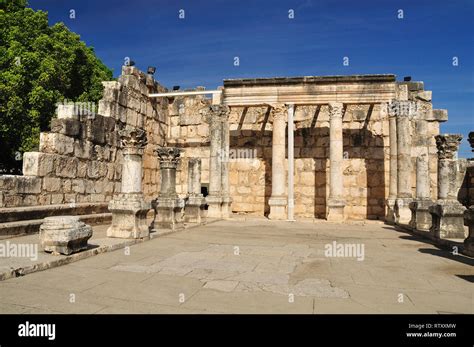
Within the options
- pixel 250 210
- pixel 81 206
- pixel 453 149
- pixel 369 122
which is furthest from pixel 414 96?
pixel 81 206

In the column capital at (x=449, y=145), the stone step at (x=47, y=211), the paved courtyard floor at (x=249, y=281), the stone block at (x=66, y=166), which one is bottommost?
the paved courtyard floor at (x=249, y=281)

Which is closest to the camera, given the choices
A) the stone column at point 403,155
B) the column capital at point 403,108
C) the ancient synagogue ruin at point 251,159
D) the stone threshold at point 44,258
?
the stone threshold at point 44,258

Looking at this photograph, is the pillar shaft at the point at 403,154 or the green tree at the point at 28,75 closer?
the pillar shaft at the point at 403,154

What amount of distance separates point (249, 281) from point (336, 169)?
1161 centimetres

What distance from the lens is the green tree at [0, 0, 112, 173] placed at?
17.5 metres

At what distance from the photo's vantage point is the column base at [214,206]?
16812 millimetres

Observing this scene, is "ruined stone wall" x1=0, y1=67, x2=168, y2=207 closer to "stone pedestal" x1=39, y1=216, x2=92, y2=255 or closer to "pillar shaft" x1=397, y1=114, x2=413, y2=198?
"stone pedestal" x1=39, y1=216, x2=92, y2=255

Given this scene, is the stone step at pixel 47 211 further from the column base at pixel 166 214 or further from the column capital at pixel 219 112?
the column capital at pixel 219 112

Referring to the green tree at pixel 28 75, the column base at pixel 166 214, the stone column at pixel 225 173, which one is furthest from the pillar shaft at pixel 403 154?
the green tree at pixel 28 75

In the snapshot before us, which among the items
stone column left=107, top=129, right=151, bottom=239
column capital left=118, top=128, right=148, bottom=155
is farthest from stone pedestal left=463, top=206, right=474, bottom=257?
column capital left=118, top=128, right=148, bottom=155

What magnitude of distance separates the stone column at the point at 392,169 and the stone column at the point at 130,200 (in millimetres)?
11047

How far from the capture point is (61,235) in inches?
267
